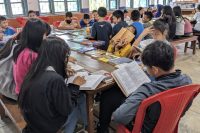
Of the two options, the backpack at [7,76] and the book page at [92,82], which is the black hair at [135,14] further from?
the backpack at [7,76]

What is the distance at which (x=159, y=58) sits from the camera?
3.99 feet

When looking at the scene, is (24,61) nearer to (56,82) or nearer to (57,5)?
(56,82)

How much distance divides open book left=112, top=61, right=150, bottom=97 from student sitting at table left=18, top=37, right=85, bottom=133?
19.8 inches

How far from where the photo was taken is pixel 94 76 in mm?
1796

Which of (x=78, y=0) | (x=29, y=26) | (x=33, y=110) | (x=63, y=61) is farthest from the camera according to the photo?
(x=78, y=0)

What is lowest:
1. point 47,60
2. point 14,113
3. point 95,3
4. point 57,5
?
point 14,113

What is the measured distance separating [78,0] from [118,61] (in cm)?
668

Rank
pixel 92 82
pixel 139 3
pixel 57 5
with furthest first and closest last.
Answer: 1. pixel 139 3
2. pixel 57 5
3. pixel 92 82

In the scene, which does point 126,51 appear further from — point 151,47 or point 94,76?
point 151,47

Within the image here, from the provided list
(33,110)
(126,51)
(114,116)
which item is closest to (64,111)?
(33,110)

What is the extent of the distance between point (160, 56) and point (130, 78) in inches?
21.3

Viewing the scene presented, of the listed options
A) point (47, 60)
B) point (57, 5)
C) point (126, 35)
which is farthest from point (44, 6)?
point (47, 60)

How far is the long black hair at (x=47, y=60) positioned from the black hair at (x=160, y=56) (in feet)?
1.81

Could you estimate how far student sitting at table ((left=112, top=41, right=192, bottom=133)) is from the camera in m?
1.18
